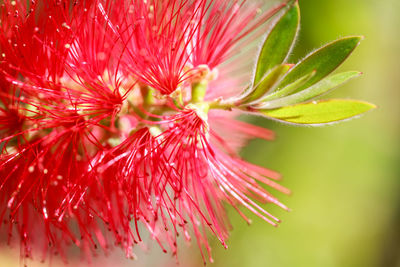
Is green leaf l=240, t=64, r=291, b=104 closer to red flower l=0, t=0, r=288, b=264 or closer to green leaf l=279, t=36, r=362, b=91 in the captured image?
green leaf l=279, t=36, r=362, b=91

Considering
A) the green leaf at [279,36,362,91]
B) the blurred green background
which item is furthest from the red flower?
the blurred green background

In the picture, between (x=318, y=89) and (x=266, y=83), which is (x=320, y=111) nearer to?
(x=318, y=89)

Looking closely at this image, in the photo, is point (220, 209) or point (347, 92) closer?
point (220, 209)

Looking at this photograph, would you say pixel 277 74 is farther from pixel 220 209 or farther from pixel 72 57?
pixel 220 209

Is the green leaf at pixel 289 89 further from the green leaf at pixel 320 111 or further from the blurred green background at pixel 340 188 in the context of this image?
the blurred green background at pixel 340 188

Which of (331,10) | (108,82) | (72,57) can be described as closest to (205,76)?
(108,82)

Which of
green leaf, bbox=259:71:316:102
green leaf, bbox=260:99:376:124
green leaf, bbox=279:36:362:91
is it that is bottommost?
green leaf, bbox=260:99:376:124
